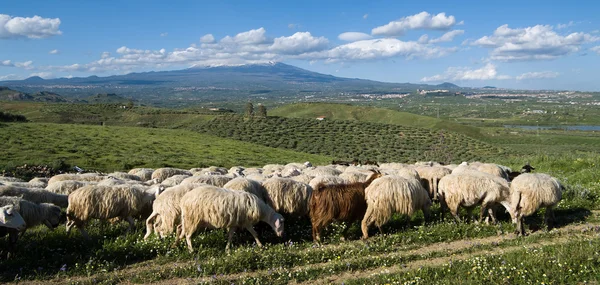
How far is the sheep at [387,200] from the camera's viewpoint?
10.3m

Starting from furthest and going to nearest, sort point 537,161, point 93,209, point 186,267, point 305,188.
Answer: point 537,161, point 305,188, point 93,209, point 186,267

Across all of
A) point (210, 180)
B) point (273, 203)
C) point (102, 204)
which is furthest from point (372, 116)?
point (102, 204)

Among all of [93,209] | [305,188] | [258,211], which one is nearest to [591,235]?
[305,188]

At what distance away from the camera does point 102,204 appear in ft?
34.7

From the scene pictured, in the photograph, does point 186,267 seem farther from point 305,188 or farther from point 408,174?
point 408,174

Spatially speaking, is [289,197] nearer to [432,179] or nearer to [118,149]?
[432,179]

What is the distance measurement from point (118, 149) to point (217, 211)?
3296 cm

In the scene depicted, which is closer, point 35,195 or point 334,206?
point 334,206

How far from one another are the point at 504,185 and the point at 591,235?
7.25 ft

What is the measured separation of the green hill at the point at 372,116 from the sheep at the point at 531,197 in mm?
93872

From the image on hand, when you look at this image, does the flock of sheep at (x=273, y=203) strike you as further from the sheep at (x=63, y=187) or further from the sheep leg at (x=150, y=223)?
the sheep at (x=63, y=187)

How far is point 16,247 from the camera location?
30.7 ft

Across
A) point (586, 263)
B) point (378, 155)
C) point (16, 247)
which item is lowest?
point (378, 155)

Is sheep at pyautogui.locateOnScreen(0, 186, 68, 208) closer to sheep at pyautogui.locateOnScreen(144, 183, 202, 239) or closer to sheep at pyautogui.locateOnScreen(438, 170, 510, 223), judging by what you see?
sheep at pyautogui.locateOnScreen(144, 183, 202, 239)
